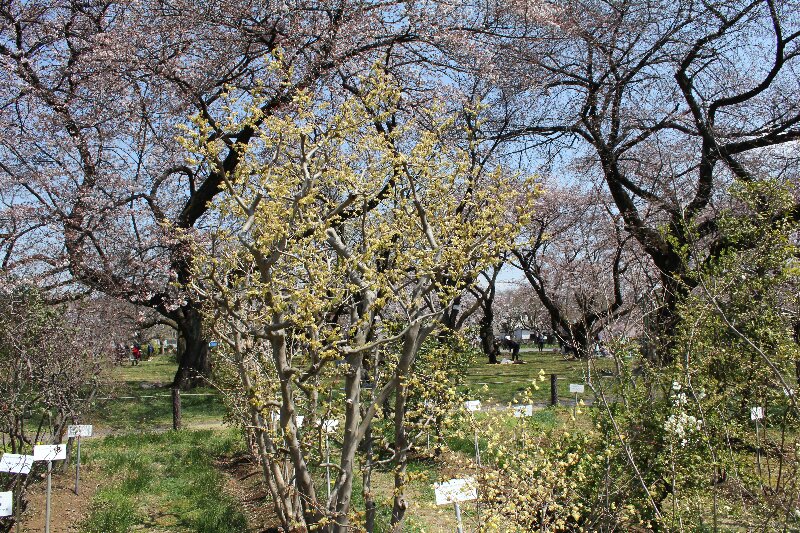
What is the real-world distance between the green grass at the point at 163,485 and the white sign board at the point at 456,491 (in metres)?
2.92

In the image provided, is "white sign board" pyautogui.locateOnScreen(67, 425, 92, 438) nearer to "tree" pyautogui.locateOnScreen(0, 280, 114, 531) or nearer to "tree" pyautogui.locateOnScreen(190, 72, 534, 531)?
"tree" pyautogui.locateOnScreen(0, 280, 114, 531)

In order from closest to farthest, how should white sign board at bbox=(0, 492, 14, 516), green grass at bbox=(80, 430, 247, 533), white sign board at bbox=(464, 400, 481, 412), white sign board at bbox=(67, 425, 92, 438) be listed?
white sign board at bbox=(464, 400, 481, 412) → white sign board at bbox=(0, 492, 14, 516) → green grass at bbox=(80, 430, 247, 533) → white sign board at bbox=(67, 425, 92, 438)

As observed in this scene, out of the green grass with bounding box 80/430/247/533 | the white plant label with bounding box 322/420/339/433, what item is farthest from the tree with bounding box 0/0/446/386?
the white plant label with bounding box 322/420/339/433

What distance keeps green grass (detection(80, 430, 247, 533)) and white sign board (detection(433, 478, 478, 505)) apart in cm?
292

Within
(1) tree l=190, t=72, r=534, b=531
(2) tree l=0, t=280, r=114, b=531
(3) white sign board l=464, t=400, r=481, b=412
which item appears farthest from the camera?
(2) tree l=0, t=280, r=114, b=531

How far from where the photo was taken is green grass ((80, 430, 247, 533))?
6.28 m

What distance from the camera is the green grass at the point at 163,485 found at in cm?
628

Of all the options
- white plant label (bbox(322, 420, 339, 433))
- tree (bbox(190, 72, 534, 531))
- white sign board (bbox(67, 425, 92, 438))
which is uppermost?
tree (bbox(190, 72, 534, 531))

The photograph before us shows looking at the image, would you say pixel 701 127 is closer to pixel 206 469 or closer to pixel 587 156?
pixel 587 156

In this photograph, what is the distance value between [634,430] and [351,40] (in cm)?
722

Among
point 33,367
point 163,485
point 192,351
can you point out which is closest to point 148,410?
point 192,351

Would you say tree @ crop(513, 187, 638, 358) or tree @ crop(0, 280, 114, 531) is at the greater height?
tree @ crop(513, 187, 638, 358)

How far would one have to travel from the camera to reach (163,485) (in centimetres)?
783

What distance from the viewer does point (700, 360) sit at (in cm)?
480
